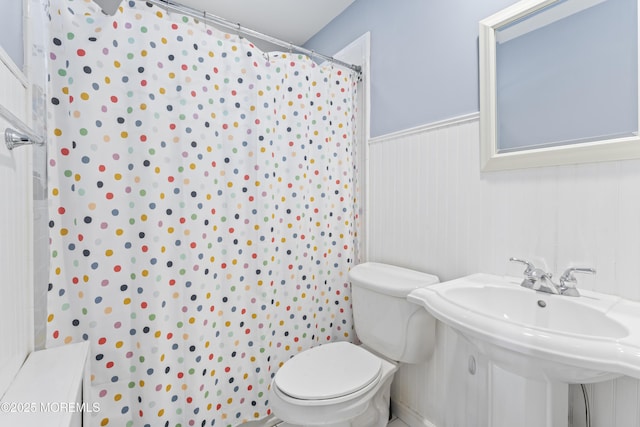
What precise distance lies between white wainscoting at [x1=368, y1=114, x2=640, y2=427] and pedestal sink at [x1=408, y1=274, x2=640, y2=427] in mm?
133

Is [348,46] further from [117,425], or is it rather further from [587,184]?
[117,425]

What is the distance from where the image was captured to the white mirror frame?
0.94m

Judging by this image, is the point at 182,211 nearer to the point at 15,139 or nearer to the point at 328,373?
the point at 15,139

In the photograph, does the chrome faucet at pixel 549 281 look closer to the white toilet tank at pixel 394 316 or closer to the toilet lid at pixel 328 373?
the white toilet tank at pixel 394 316

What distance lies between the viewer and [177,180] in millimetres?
1271

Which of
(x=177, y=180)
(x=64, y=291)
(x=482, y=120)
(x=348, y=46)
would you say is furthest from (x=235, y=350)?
(x=348, y=46)

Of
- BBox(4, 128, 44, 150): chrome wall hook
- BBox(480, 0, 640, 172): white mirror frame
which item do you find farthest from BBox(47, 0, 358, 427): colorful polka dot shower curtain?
BBox(480, 0, 640, 172): white mirror frame

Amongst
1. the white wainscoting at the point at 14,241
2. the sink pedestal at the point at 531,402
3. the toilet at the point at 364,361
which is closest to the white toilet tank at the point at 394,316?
the toilet at the point at 364,361

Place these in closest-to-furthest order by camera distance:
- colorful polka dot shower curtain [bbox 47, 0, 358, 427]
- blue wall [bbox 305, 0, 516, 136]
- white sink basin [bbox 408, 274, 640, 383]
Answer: white sink basin [bbox 408, 274, 640, 383] → colorful polka dot shower curtain [bbox 47, 0, 358, 427] → blue wall [bbox 305, 0, 516, 136]

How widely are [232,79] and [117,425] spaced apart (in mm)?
1477

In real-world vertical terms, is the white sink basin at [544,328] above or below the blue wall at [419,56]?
below

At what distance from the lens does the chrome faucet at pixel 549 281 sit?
970mm

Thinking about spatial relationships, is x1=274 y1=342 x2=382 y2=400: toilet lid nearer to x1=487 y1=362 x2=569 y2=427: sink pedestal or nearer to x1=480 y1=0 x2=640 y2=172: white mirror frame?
x1=487 y1=362 x2=569 y2=427: sink pedestal

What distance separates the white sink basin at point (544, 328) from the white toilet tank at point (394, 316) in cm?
29
